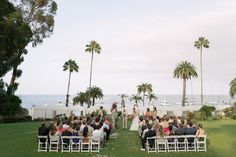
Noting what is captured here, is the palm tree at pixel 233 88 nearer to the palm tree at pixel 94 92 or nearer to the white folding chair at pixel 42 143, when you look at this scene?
the palm tree at pixel 94 92

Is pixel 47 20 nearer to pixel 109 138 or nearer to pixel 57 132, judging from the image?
pixel 109 138

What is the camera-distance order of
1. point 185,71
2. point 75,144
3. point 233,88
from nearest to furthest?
point 75,144 → point 233,88 → point 185,71

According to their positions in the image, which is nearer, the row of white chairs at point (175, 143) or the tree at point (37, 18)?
the row of white chairs at point (175, 143)

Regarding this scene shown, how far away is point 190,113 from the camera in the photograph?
159 feet

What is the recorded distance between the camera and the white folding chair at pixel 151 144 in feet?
60.1

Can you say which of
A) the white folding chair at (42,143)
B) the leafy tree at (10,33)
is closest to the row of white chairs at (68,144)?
the white folding chair at (42,143)

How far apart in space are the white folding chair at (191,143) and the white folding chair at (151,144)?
1470 millimetres

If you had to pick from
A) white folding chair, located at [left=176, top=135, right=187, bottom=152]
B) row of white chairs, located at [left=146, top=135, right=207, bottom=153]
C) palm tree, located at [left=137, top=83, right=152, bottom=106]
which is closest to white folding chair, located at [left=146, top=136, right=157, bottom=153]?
row of white chairs, located at [left=146, top=135, right=207, bottom=153]

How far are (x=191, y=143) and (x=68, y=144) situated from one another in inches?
220

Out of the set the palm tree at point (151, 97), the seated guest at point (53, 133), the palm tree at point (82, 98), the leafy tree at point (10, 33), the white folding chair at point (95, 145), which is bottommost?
the white folding chair at point (95, 145)

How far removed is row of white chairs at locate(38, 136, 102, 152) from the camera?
18344 millimetres

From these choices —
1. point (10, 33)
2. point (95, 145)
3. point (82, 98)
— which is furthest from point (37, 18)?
point (82, 98)

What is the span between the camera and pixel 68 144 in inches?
739

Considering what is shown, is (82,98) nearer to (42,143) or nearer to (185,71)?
(185,71)
